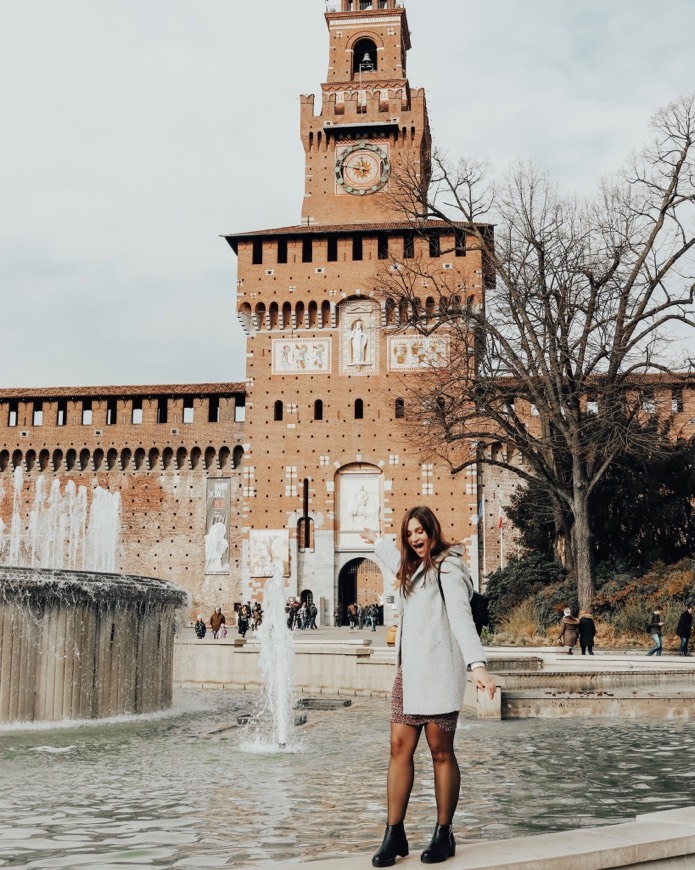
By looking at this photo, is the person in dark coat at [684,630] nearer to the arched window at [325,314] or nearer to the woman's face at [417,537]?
the woman's face at [417,537]

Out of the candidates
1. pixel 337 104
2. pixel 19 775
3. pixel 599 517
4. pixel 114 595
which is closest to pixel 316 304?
pixel 337 104

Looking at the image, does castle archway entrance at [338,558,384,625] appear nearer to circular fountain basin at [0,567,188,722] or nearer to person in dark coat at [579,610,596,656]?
person in dark coat at [579,610,596,656]

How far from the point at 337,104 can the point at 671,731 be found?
3257 cm

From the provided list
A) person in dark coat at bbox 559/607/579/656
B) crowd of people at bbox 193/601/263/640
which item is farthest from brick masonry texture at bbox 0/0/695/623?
person in dark coat at bbox 559/607/579/656

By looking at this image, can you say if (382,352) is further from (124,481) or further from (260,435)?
(124,481)

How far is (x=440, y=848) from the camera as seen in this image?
141 inches

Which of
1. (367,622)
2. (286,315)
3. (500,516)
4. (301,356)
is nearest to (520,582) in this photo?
(367,622)

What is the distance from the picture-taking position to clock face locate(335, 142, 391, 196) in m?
37.2

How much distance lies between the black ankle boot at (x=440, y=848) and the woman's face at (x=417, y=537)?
1000 mm

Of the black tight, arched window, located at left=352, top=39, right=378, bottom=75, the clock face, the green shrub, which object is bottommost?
the black tight

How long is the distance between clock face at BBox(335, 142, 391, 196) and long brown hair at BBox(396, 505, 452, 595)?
3414 centimetres

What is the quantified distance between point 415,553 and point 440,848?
3.53 feet

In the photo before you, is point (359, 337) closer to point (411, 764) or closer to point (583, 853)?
point (411, 764)

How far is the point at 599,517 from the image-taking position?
24.5 m
